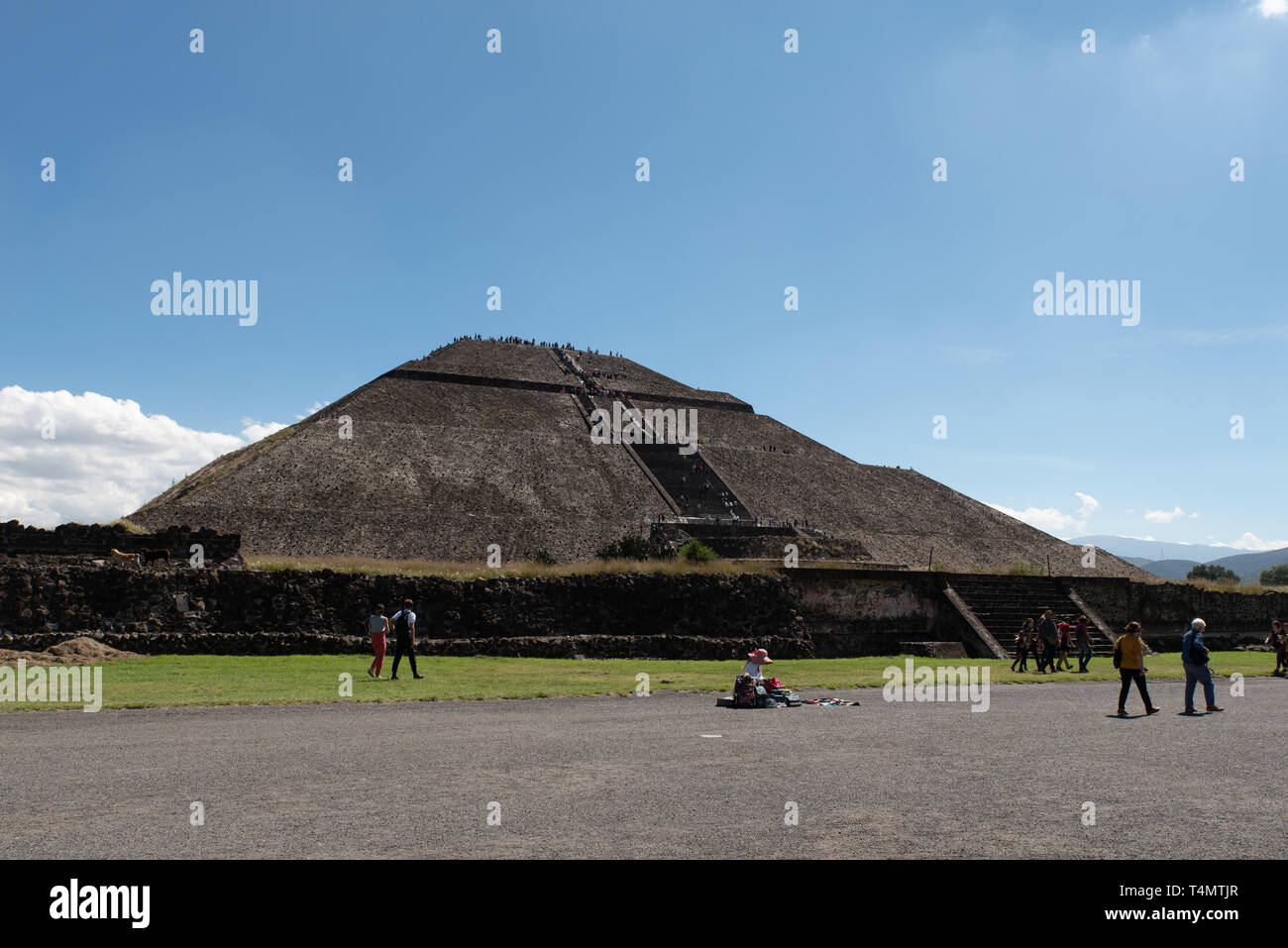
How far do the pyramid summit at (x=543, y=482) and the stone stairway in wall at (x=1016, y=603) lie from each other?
21.2m

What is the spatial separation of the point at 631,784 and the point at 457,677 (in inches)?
474

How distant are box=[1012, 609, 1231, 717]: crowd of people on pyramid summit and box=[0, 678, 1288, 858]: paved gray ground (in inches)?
38.6

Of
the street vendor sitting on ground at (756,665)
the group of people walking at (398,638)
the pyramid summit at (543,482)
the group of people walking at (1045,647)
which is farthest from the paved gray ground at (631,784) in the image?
the pyramid summit at (543,482)

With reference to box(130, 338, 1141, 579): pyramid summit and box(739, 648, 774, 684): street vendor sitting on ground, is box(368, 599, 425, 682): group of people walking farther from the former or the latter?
box(130, 338, 1141, 579): pyramid summit

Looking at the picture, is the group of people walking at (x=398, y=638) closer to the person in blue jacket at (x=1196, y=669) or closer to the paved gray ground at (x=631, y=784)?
the paved gray ground at (x=631, y=784)

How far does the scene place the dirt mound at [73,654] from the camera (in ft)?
60.5

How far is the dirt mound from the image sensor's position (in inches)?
726

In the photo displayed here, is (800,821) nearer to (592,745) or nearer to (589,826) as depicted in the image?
(589,826)

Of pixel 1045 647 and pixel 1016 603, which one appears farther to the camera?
pixel 1016 603

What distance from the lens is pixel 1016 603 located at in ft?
102

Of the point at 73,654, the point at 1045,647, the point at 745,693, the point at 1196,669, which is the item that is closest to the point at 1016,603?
the point at 1045,647

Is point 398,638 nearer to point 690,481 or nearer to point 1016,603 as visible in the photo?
point 1016,603
